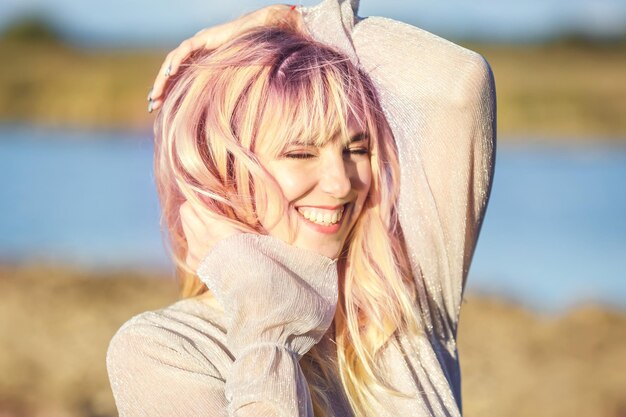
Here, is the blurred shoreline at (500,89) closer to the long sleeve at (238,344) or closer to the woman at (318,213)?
the woman at (318,213)

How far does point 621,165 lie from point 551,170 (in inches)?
51.5

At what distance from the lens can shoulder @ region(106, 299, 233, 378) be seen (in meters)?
2.02

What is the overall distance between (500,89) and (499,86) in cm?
66

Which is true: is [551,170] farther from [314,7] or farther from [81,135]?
[314,7]

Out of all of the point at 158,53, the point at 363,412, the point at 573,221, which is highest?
the point at 363,412

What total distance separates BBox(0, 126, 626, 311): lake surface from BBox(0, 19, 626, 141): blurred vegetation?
1.69 metres

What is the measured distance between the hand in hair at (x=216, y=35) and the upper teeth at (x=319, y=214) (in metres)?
0.47

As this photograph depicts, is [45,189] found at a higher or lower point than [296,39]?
lower

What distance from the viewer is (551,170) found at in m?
16.5

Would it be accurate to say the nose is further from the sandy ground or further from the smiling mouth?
the sandy ground

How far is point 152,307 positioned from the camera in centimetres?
684

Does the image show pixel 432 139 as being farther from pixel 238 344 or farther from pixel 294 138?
pixel 238 344

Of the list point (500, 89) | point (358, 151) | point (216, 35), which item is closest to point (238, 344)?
point (358, 151)

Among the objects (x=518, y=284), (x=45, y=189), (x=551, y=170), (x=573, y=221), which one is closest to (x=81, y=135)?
(x=45, y=189)
